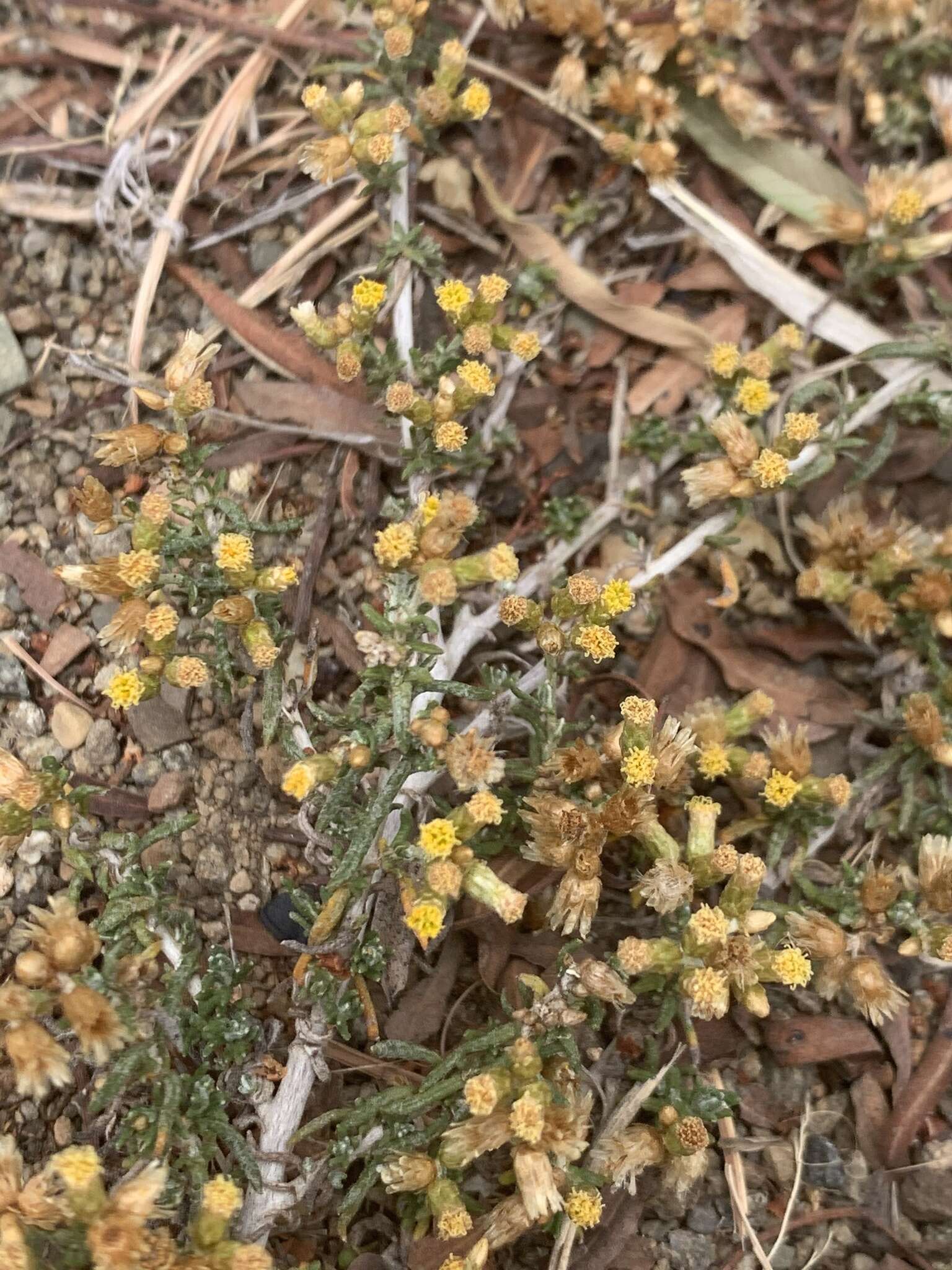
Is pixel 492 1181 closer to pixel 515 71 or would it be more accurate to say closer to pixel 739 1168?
pixel 739 1168

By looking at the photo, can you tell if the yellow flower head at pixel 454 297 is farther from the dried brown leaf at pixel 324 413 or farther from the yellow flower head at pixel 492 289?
the dried brown leaf at pixel 324 413

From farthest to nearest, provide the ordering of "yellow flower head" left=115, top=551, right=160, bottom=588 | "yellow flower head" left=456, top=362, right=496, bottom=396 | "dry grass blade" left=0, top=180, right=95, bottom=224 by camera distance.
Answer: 1. "dry grass blade" left=0, top=180, right=95, bottom=224
2. "yellow flower head" left=456, top=362, right=496, bottom=396
3. "yellow flower head" left=115, top=551, right=160, bottom=588

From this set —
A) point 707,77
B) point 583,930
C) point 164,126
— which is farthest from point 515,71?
point 583,930

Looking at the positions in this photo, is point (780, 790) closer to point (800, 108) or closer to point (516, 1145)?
point (516, 1145)

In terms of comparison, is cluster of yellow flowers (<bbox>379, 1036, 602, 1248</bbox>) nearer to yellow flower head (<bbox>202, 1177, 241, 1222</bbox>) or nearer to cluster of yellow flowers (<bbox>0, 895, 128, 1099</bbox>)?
yellow flower head (<bbox>202, 1177, 241, 1222</bbox>)

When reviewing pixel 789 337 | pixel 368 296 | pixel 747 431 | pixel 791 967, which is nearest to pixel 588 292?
pixel 789 337

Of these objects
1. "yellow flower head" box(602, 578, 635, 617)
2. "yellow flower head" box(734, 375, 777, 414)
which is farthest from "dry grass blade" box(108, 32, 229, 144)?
"yellow flower head" box(602, 578, 635, 617)
